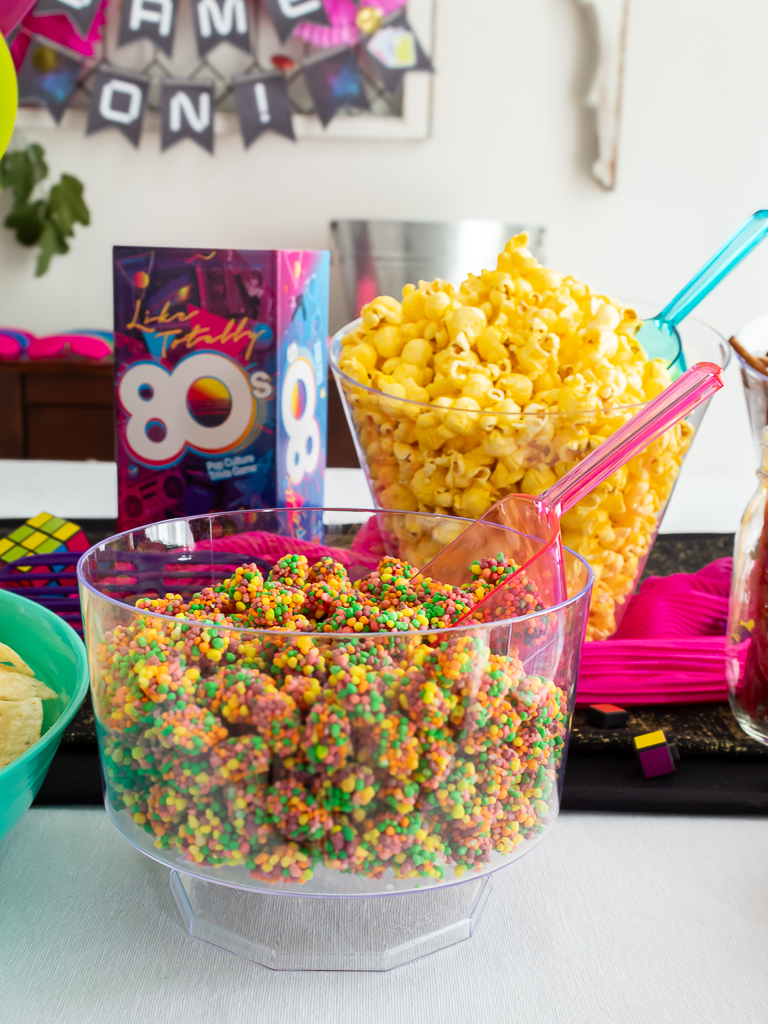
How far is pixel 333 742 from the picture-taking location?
0.34 metres

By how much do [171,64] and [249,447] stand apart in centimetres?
224

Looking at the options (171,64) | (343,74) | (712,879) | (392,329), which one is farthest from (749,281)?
(712,879)

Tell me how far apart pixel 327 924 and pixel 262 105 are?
2575 millimetres

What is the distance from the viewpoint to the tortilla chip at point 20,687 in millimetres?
475

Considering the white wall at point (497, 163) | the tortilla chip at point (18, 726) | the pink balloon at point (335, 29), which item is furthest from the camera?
the white wall at point (497, 163)

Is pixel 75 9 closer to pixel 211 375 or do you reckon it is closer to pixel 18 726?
pixel 211 375

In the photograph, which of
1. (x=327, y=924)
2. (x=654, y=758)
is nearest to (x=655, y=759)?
(x=654, y=758)

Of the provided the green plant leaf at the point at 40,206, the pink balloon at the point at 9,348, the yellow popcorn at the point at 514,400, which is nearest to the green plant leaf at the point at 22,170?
the green plant leaf at the point at 40,206

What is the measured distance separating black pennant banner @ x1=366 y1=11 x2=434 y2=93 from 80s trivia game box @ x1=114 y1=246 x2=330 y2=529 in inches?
83.7

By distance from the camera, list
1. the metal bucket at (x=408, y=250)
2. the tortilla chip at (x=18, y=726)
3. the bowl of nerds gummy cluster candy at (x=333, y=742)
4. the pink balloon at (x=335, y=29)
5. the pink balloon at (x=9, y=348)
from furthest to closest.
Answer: the pink balloon at (x=335, y=29) < the pink balloon at (x=9, y=348) < the metal bucket at (x=408, y=250) < the tortilla chip at (x=18, y=726) < the bowl of nerds gummy cluster candy at (x=333, y=742)

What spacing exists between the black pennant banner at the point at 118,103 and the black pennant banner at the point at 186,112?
0.07 metres

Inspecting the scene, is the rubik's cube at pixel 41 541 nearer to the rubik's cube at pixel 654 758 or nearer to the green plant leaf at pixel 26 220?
the rubik's cube at pixel 654 758

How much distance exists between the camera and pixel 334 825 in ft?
1.14

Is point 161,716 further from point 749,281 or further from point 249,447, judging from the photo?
point 749,281
